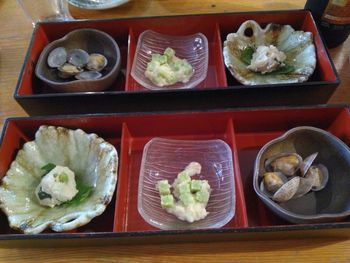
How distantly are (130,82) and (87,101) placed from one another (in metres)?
0.17

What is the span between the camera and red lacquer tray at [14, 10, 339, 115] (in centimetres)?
107

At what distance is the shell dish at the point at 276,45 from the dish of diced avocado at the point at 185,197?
0.38 m

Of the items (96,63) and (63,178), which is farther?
(96,63)

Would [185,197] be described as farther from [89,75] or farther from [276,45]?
[276,45]

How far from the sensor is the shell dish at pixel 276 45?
1153 mm

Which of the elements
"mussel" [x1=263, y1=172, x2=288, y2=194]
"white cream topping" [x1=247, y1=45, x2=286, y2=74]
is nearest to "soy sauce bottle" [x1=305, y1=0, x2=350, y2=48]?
"white cream topping" [x1=247, y1=45, x2=286, y2=74]

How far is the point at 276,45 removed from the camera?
4.21 ft

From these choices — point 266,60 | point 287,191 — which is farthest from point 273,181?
point 266,60

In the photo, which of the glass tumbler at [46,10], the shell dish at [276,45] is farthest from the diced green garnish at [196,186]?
the glass tumbler at [46,10]

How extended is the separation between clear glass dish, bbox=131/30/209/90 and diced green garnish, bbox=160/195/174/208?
0.42 metres

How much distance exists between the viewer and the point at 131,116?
1034 millimetres

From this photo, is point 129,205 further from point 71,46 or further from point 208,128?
point 71,46

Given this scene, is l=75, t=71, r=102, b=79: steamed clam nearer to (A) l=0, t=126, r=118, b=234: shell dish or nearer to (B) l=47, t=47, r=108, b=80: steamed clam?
(B) l=47, t=47, r=108, b=80: steamed clam

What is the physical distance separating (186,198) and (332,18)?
79 cm
